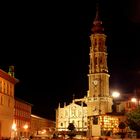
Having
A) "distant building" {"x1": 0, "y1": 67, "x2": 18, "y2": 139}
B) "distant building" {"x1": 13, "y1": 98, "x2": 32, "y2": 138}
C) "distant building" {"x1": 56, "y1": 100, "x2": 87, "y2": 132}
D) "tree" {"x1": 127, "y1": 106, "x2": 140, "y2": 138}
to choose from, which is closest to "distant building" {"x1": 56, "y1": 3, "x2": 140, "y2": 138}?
"distant building" {"x1": 56, "y1": 100, "x2": 87, "y2": 132}

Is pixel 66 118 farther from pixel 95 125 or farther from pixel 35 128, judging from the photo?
pixel 95 125

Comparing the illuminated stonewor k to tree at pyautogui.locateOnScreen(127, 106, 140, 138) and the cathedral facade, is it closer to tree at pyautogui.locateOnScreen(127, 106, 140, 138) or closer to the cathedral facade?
the cathedral facade

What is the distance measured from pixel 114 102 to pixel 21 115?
4534 centimetres

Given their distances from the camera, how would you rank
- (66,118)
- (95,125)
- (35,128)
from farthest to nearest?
(66,118)
(35,128)
(95,125)

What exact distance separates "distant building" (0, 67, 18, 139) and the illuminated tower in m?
68.6

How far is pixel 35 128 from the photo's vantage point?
435 ft

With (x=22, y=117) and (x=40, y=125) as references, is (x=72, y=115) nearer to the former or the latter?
(x=40, y=125)

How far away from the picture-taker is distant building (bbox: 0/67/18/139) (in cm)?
6344

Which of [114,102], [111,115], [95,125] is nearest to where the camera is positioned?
[95,125]

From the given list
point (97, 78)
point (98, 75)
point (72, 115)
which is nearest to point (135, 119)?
point (97, 78)

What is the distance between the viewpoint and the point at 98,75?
139m

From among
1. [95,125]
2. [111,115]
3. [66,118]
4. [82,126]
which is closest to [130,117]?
[95,125]

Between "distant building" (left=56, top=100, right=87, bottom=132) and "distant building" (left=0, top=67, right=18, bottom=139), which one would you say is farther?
"distant building" (left=56, top=100, right=87, bottom=132)

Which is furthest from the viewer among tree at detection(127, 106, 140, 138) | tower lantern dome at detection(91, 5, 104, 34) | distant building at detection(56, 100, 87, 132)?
distant building at detection(56, 100, 87, 132)
